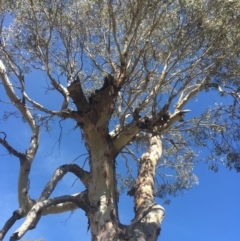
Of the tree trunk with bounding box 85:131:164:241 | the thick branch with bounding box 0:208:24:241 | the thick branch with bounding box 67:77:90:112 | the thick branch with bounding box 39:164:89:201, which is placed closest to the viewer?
the thick branch with bounding box 0:208:24:241

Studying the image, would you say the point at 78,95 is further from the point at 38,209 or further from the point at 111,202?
the point at 38,209

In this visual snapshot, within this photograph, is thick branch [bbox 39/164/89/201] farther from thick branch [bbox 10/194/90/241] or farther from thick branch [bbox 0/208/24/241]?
thick branch [bbox 0/208/24/241]

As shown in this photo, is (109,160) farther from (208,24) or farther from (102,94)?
(208,24)

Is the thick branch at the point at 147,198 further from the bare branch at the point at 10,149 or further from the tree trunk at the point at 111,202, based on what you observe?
the bare branch at the point at 10,149

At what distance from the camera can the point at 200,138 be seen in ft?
30.9

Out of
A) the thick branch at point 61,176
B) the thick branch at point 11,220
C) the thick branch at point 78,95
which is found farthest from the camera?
the thick branch at point 78,95

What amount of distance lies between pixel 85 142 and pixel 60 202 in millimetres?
1212

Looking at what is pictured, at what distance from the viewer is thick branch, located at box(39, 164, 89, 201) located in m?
5.95

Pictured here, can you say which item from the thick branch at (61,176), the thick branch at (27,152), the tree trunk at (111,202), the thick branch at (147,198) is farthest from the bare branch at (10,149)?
the thick branch at (147,198)

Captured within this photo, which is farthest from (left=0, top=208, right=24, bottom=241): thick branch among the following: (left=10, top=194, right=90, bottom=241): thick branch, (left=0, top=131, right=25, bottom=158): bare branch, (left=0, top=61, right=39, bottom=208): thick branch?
(left=0, top=131, right=25, bottom=158): bare branch

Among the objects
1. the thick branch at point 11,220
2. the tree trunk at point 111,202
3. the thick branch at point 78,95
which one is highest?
the thick branch at point 78,95

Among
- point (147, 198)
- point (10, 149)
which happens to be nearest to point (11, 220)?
point (10, 149)

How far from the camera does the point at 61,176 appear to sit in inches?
248

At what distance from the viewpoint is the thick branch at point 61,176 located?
5949 mm
